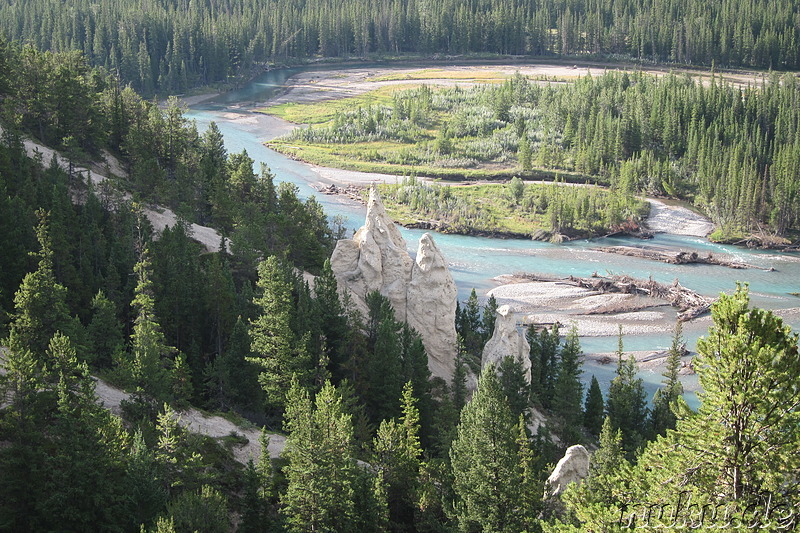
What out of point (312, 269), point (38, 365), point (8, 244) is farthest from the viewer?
point (312, 269)

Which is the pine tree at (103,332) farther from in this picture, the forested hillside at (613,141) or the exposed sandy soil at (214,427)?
the forested hillside at (613,141)

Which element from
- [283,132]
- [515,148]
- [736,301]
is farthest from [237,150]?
[736,301]

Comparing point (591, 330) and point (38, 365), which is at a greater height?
point (38, 365)

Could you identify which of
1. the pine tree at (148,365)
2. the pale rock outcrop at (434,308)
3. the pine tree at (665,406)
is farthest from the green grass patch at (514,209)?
the pine tree at (148,365)

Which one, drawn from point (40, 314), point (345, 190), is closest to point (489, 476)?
point (40, 314)

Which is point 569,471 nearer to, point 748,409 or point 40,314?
point 748,409

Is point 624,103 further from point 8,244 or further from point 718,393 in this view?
point 718,393
